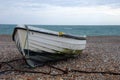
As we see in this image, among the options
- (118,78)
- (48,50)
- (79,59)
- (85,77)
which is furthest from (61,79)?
(79,59)

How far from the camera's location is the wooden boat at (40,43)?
1119 cm

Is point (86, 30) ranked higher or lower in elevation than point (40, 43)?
lower

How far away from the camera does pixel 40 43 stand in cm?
1133

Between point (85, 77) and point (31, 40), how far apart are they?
9.75 ft

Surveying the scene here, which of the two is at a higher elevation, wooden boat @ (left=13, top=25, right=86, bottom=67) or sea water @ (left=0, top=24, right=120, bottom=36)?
wooden boat @ (left=13, top=25, right=86, bottom=67)

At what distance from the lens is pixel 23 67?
1143 cm

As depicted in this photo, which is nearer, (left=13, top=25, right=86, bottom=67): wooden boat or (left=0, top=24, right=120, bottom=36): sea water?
(left=13, top=25, right=86, bottom=67): wooden boat

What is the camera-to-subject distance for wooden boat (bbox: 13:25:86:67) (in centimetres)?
1119

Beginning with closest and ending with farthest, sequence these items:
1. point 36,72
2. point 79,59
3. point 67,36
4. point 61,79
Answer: point 61,79
point 36,72
point 67,36
point 79,59

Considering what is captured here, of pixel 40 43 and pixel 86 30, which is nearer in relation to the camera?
pixel 40 43

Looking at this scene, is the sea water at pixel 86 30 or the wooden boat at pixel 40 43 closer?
the wooden boat at pixel 40 43

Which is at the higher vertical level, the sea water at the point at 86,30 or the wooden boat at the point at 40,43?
the wooden boat at the point at 40,43

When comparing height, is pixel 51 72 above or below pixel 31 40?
below

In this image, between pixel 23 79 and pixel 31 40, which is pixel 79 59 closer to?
pixel 31 40
